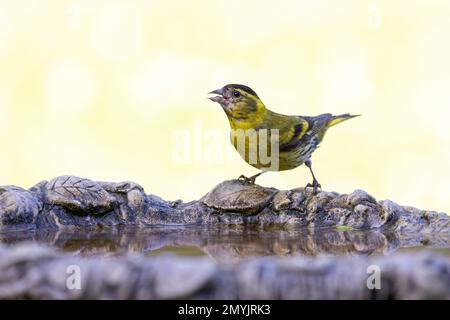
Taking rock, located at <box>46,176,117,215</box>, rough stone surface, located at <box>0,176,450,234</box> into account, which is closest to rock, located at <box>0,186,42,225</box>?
rough stone surface, located at <box>0,176,450,234</box>

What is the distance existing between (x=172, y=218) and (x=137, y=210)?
0.32m

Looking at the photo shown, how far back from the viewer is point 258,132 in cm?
791

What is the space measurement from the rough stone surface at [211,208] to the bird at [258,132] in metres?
0.40

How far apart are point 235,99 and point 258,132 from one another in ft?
1.29

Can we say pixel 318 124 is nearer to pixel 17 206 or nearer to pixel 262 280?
pixel 17 206

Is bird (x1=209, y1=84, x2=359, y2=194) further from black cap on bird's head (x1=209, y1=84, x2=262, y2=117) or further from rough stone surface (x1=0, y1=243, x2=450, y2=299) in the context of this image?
rough stone surface (x1=0, y1=243, x2=450, y2=299)

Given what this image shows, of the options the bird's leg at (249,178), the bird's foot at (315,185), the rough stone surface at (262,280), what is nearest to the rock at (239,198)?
the bird's leg at (249,178)

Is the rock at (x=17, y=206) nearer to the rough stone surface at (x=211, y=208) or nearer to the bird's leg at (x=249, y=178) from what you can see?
the rough stone surface at (x=211, y=208)

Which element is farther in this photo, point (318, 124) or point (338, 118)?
point (338, 118)

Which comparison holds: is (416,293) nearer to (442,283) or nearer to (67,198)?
(442,283)

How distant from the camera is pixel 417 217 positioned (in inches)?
276

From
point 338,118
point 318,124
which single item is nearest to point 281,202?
point 318,124

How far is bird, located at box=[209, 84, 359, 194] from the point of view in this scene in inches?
306
